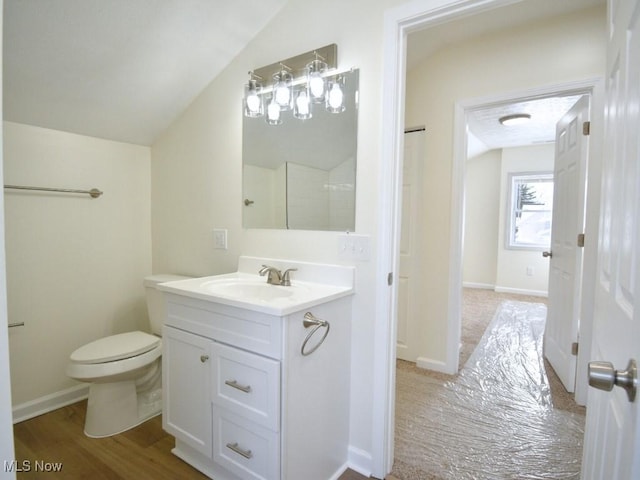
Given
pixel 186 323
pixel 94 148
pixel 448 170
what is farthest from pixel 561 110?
pixel 94 148

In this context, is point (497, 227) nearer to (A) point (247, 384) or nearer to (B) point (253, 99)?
(B) point (253, 99)

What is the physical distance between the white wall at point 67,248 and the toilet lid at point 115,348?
41 centimetres

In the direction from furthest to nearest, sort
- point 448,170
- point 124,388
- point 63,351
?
point 448,170, point 63,351, point 124,388

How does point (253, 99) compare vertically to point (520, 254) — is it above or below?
above

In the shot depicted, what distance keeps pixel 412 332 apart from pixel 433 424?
33.6 inches

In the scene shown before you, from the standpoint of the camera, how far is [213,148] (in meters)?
2.12

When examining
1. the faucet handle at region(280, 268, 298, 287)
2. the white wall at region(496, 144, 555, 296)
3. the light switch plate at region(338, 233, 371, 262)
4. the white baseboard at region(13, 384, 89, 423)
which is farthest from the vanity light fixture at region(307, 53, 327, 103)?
the white wall at region(496, 144, 555, 296)

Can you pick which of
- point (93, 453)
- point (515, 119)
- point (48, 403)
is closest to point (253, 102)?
point (93, 453)

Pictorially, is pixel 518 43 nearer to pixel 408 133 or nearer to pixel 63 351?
pixel 408 133

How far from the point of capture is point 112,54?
1.71 meters

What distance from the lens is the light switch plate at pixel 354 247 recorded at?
5.01ft

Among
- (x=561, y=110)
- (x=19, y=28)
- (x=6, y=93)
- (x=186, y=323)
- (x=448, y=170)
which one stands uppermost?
(x=561, y=110)

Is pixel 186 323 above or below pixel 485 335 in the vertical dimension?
above

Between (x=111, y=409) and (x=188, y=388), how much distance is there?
0.65 m
